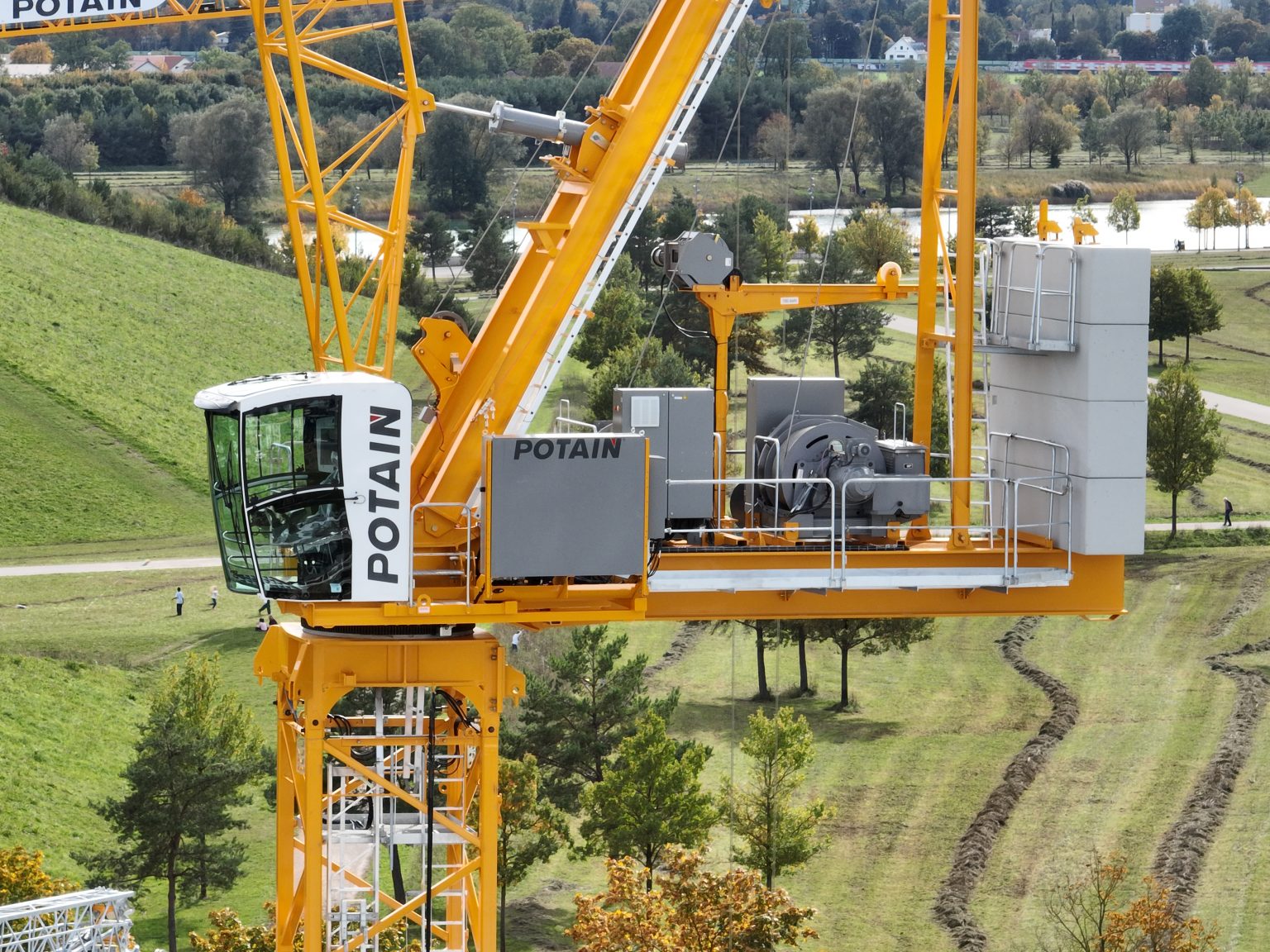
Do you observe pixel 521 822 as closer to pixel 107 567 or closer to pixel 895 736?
pixel 895 736

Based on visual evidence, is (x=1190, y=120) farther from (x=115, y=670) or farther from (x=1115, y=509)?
(x=1115, y=509)

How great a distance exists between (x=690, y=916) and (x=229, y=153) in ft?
382

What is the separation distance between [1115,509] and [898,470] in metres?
3.38

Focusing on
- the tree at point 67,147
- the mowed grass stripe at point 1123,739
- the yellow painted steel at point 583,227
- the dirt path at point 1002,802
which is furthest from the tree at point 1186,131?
the yellow painted steel at point 583,227

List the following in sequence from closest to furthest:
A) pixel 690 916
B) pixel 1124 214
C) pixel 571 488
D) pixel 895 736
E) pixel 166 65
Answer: pixel 571 488, pixel 690 916, pixel 895 736, pixel 1124 214, pixel 166 65

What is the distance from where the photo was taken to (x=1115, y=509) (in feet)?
96.5

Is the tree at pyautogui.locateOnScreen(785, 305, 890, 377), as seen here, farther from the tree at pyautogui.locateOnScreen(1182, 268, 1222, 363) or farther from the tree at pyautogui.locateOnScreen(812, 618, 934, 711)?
the tree at pyautogui.locateOnScreen(812, 618, 934, 711)

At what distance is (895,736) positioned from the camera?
208 feet

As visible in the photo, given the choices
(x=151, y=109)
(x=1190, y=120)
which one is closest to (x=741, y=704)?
(x=151, y=109)

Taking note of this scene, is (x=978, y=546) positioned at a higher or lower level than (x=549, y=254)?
lower

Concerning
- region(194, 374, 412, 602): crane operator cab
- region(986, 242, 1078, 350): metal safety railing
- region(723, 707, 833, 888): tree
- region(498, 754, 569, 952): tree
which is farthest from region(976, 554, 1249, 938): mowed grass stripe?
region(194, 374, 412, 602): crane operator cab

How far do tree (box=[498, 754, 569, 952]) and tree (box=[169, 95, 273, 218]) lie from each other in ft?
333

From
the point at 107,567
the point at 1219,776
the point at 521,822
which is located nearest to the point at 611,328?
the point at 107,567

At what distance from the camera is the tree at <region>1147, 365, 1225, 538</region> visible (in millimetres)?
78750
